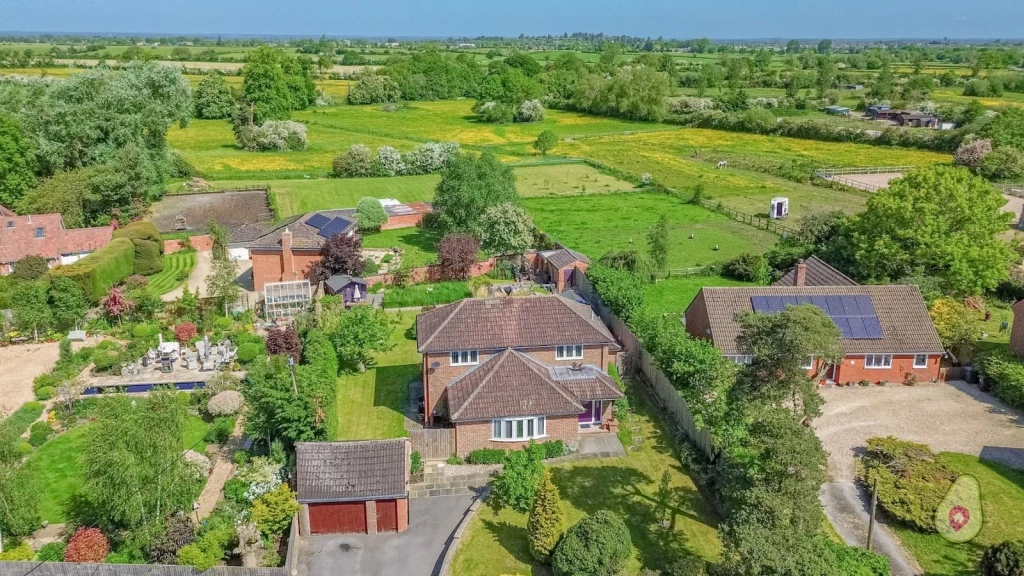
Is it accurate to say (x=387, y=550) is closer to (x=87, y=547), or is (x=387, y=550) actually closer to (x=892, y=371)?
(x=87, y=547)

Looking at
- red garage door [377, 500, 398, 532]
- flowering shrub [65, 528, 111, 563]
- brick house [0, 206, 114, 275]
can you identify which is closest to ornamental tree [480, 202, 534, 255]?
brick house [0, 206, 114, 275]

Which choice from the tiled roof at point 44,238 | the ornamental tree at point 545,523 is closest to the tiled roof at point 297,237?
the tiled roof at point 44,238

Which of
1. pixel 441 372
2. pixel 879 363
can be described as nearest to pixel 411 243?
pixel 441 372

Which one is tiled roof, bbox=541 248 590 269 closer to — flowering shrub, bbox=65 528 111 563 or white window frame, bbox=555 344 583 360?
white window frame, bbox=555 344 583 360

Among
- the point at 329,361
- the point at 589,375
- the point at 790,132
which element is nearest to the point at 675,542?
the point at 589,375

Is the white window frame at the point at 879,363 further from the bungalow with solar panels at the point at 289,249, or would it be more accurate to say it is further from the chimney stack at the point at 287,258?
the chimney stack at the point at 287,258

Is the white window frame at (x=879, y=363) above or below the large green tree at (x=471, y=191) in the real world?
below

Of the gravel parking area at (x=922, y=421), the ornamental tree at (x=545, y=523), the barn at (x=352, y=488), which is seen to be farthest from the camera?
the gravel parking area at (x=922, y=421)
